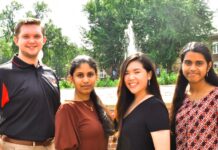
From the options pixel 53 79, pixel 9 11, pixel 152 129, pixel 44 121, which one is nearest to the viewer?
pixel 152 129

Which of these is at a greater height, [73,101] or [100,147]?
[73,101]

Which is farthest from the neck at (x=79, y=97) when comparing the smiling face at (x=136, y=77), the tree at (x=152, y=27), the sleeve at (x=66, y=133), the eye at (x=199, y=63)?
the tree at (x=152, y=27)

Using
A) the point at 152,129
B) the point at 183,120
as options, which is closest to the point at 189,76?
the point at 183,120

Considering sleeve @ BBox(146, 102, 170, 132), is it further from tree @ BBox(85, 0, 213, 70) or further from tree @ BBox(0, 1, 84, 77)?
tree @ BBox(0, 1, 84, 77)

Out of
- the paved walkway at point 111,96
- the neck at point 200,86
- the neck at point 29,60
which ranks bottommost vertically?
the paved walkway at point 111,96

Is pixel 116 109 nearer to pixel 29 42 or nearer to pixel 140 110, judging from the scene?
pixel 140 110

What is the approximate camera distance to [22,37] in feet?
11.8

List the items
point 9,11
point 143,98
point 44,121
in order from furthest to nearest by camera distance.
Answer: point 9,11
point 44,121
point 143,98

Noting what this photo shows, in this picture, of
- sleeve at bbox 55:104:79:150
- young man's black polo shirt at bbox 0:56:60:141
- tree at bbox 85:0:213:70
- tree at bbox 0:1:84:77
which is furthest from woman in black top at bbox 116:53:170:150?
tree at bbox 0:1:84:77

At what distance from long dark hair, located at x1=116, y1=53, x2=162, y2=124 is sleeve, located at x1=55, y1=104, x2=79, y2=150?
0.40 meters

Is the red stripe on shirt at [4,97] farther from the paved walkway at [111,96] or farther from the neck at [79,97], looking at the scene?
the neck at [79,97]

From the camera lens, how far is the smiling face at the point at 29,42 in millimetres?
3572

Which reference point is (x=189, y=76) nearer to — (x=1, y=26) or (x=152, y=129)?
(x=152, y=129)

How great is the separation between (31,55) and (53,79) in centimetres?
34
